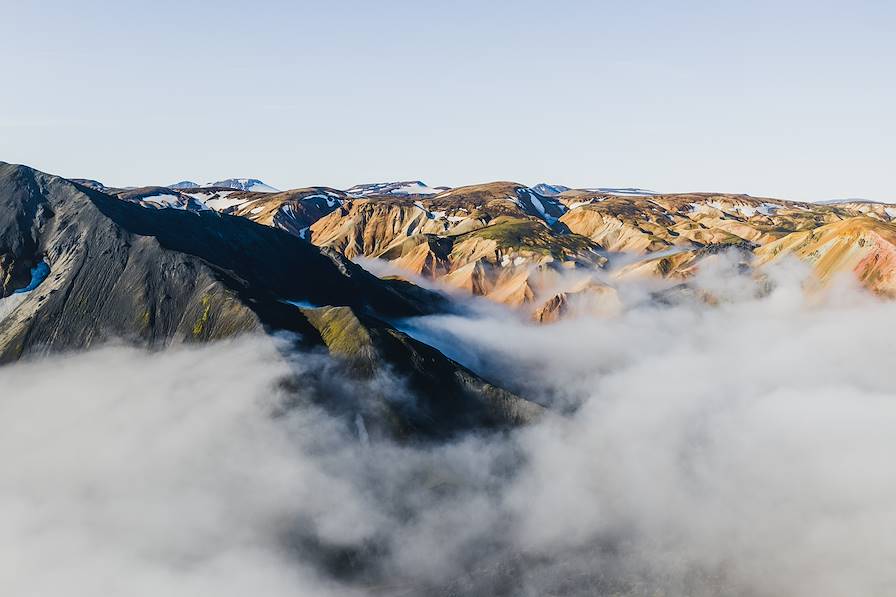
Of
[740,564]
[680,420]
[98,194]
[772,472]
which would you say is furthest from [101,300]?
[772,472]

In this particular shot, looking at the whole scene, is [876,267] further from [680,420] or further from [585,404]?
[585,404]

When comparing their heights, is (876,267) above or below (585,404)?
above

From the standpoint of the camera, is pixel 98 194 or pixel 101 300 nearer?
pixel 101 300

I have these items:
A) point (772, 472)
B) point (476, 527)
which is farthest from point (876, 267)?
point (476, 527)

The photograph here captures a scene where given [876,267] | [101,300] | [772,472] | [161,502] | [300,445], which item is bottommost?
[772,472]

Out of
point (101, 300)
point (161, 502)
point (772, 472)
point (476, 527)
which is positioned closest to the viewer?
point (161, 502)

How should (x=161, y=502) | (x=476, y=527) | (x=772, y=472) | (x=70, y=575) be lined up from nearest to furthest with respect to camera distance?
1. (x=70, y=575)
2. (x=161, y=502)
3. (x=476, y=527)
4. (x=772, y=472)
